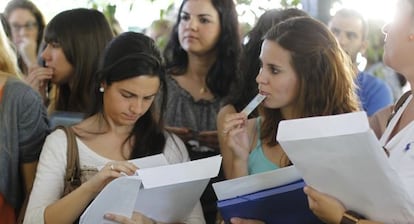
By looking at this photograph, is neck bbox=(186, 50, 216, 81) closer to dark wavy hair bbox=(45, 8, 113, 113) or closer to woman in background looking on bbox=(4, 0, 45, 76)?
dark wavy hair bbox=(45, 8, 113, 113)

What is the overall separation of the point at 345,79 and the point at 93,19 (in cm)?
100

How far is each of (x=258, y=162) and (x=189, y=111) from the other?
58cm

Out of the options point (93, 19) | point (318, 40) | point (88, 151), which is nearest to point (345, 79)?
point (318, 40)

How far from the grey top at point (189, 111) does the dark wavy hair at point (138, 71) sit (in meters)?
0.36

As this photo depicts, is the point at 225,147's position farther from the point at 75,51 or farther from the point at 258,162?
the point at 75,51

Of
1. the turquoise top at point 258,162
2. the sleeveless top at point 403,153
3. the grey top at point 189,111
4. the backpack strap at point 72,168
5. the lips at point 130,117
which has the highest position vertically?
the sleeveless top at point 403,153

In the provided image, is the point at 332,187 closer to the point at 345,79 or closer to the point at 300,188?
the point at 300,188

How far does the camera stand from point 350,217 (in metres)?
1.44

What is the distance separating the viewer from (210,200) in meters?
2.17

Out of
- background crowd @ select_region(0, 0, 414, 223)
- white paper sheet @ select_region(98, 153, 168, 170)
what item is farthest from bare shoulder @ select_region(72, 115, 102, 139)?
white paper sheet @ select_region(98, 153, 168, 170)

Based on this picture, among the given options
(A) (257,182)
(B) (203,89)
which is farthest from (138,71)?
(B) (203,89)

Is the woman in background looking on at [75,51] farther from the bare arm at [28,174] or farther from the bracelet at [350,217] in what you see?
the bracelet at [350,217]

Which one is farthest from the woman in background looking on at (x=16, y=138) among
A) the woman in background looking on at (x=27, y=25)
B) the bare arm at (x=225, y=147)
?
the woman in background looking on at (x=27, y=25)

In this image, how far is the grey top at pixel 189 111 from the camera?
7.81ft
